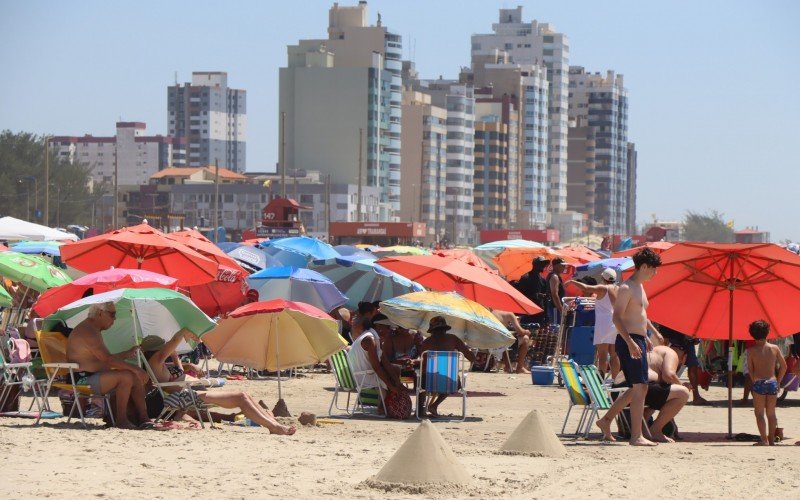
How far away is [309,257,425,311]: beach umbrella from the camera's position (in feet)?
58.1

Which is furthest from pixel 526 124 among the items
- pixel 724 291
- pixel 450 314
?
pixel 724 291

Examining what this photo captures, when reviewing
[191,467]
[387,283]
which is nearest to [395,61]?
[387,283]

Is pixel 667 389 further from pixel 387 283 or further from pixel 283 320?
pixel 387 283

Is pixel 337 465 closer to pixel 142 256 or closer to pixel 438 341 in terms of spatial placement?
pixel 438 341

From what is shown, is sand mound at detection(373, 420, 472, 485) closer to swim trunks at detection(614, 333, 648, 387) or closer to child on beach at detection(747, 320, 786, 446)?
swim trunks at detection(614, 333, 648, 387)

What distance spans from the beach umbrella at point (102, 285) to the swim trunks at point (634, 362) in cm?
463

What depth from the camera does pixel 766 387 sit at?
10883 millimetres

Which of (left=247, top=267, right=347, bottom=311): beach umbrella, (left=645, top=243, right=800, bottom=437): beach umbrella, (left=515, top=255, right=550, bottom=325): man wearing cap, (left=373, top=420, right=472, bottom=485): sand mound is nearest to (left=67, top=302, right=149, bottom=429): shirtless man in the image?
(left=373, top=420, right=472, bottom=485): sand mound

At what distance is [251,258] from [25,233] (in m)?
7.06

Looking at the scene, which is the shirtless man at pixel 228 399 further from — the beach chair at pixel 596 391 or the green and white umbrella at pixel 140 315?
the beach chair at pixel 596 391

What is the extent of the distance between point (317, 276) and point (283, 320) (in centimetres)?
444

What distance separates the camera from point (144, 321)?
1198 centimetres

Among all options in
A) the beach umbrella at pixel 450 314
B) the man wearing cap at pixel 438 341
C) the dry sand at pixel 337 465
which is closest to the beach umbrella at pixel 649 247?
the beach umbrella at pixel 450 314

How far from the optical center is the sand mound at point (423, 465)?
27.4 ft
